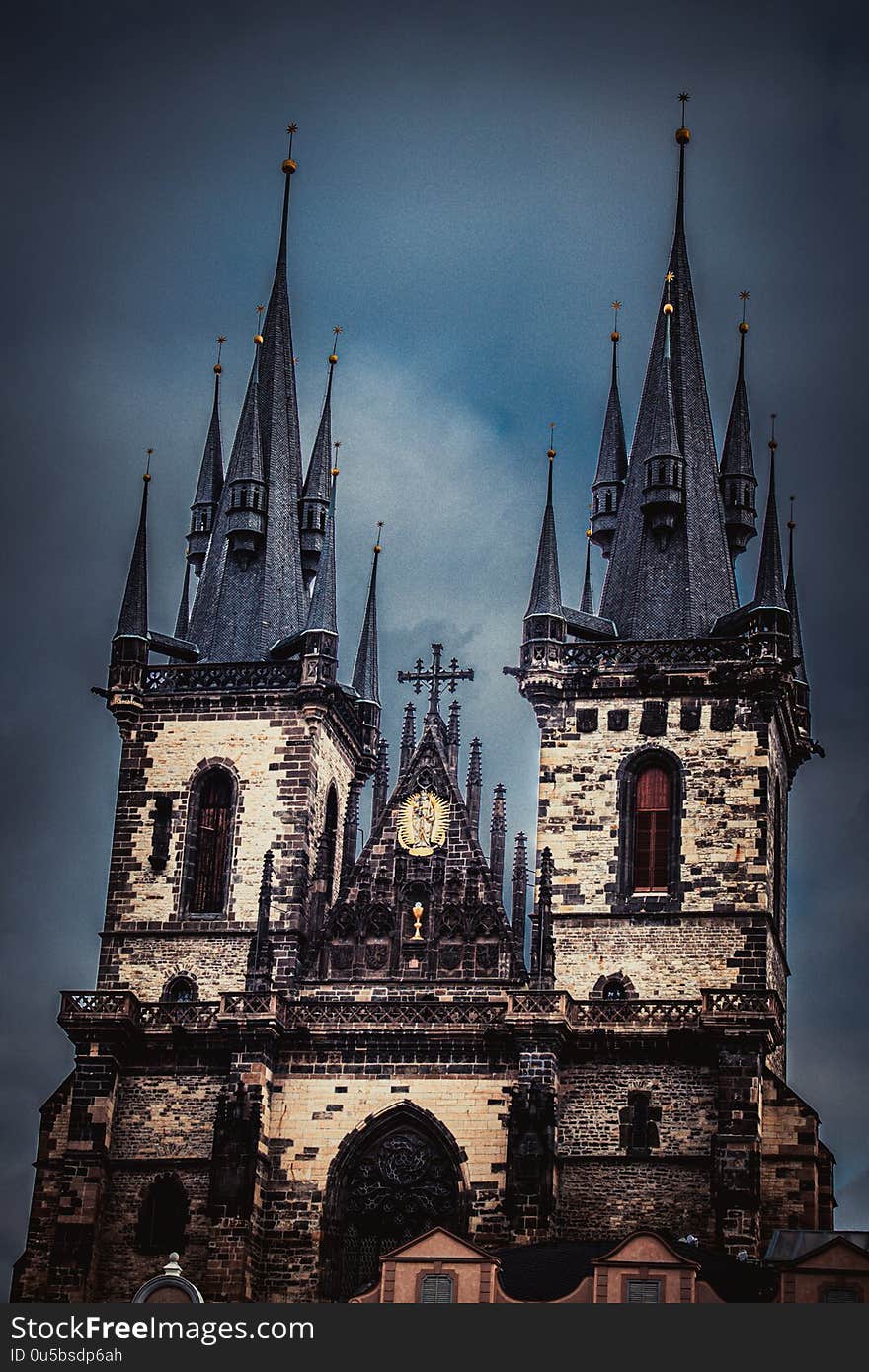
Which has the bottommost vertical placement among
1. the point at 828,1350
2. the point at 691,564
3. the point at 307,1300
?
the point at 828,1350

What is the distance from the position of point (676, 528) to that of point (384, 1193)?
653 inches

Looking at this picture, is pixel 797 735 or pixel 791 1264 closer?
pixel 791 1264

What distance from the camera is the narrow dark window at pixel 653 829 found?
68.9 metres

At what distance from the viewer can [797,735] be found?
73.9 meters

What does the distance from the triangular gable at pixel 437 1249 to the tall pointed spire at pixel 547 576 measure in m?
17.3

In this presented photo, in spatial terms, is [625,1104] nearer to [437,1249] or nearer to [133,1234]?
[437,1249]

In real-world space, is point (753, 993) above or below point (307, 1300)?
above

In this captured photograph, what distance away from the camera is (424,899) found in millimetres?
68438

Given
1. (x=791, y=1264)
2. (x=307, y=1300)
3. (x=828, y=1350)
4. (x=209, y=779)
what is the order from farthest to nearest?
(x=209, y=779), (x=307, y=1300), (x=791, y=1264), (x=828, y=1350)

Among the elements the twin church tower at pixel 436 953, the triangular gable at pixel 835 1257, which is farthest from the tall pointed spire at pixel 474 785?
the triangular gable at pixel 835 1257

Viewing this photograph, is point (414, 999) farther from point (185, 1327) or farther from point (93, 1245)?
point (185, 1327)

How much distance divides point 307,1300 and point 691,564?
18489mm

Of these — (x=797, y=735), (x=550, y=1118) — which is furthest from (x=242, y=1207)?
(x=797, y=735)

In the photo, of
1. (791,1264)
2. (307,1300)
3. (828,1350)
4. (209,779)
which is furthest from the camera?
(209,779)
